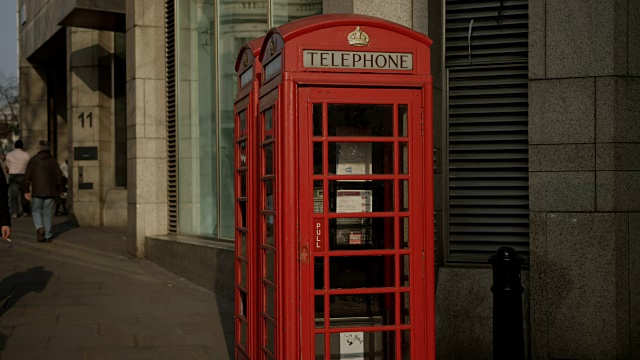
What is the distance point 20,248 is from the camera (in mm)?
17000

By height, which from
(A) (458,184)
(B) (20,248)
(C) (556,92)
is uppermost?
(C) (556,92)

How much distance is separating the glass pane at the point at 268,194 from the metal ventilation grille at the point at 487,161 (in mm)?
2927

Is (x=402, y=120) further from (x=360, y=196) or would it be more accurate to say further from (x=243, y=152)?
(x=243, y=152)

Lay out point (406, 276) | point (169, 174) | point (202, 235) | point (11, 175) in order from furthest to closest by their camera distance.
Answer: point (11, 175)
point (169, 174)
point (202, 235)
point (406, 276)

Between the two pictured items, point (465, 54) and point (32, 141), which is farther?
point (32, 141)

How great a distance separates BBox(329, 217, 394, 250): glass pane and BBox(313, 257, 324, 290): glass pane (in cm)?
11

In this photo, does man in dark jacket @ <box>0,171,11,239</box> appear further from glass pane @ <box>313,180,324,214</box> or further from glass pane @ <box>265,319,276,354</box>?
glass pane @ <box>313,180,324,214</box>

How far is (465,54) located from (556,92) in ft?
3.61

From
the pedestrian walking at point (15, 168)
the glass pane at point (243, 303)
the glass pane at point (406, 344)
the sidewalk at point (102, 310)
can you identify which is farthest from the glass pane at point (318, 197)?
the pedestrian walking at point (15, 168)

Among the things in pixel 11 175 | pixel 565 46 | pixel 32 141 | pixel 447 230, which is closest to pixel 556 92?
pixel 565 46

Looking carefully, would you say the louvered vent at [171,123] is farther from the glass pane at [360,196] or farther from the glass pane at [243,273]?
the glass pane at [360,196]

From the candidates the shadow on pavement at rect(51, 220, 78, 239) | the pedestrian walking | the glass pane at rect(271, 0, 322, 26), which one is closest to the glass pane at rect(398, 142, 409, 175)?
the glass pane at rect(271, 0, 322, 26)

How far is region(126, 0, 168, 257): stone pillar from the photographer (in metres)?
14.9

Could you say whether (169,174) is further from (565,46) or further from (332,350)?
(332,350)
